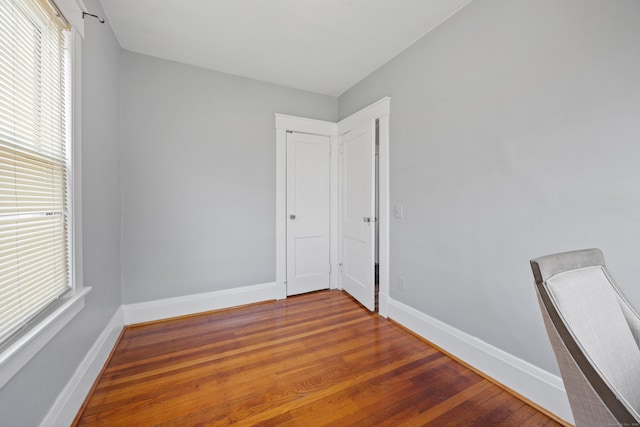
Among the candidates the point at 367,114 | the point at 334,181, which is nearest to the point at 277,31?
the point at 367,114

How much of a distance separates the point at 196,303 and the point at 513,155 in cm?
308

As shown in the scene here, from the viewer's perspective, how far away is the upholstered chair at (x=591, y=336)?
645 mm

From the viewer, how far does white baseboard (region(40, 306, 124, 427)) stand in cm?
117

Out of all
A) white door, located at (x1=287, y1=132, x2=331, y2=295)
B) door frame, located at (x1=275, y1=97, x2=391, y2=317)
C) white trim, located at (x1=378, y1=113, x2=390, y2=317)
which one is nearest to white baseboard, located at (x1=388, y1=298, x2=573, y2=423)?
white trim, located at (x1=378, y1=113, x2=390, y2=317)

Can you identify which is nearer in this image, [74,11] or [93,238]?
[74,11]

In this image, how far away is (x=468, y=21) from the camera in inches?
71.2

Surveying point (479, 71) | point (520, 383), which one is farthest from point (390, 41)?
point (520, 383)

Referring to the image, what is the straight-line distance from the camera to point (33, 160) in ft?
3.52

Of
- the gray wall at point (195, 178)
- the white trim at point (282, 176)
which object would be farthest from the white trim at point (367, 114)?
the gray wall at point (195, 178)

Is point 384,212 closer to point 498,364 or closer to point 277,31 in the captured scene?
point 498,364

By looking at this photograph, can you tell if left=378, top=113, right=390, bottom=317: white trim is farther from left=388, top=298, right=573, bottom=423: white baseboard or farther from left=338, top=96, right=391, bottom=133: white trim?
left=388, top=298, right=573, bottom=423: white baseboard

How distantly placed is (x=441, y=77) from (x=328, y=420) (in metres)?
2.53

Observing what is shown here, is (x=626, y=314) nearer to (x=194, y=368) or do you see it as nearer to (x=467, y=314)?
(x=467, y=314)

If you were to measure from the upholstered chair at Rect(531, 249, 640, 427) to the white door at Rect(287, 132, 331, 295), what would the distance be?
2550 millimetres
